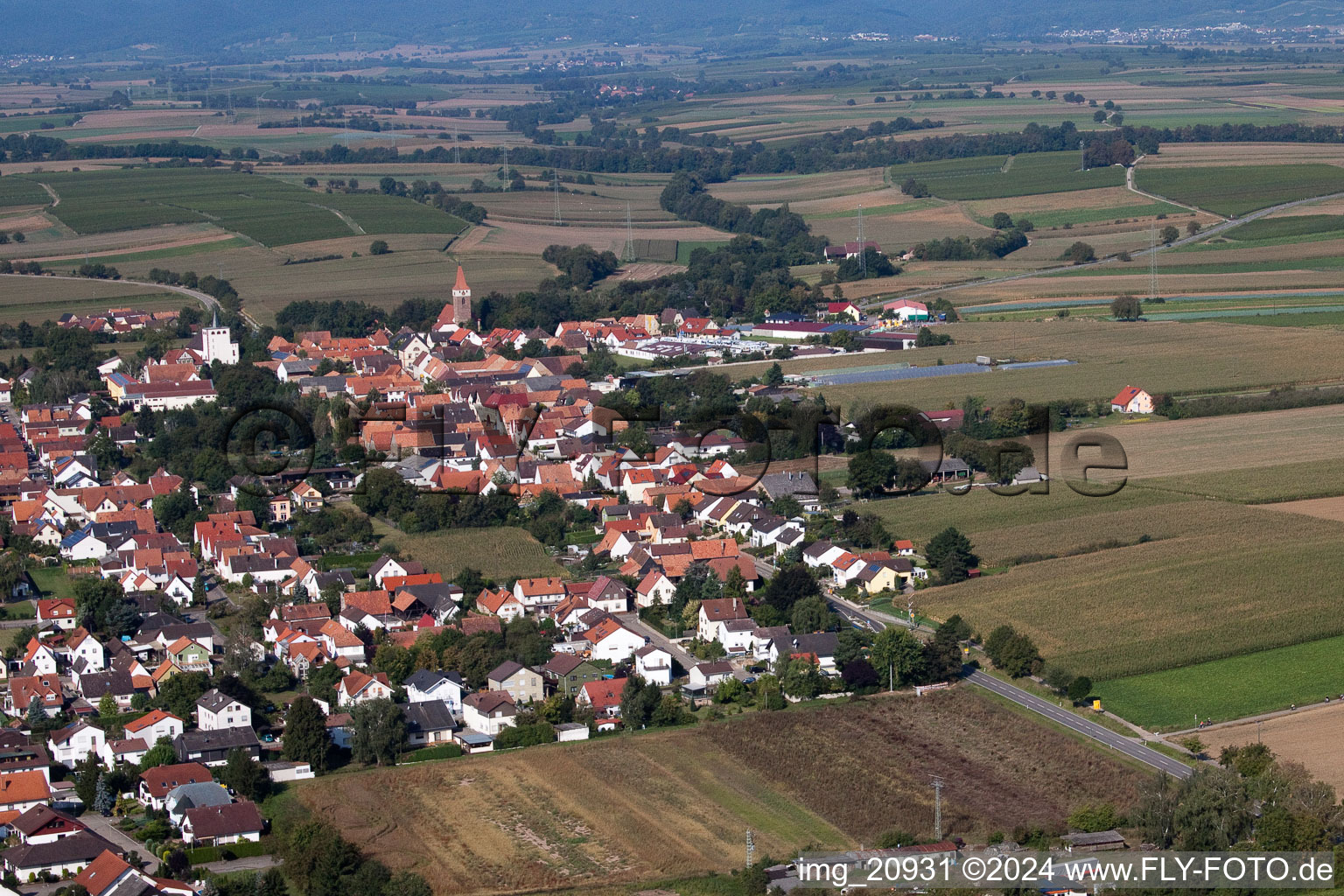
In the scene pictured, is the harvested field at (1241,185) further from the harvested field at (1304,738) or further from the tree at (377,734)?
the tree at (377,734)

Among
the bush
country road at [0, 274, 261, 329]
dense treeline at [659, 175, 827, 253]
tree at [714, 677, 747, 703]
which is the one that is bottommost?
the bush

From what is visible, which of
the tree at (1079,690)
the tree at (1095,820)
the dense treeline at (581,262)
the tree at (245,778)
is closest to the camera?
the tree at (1095,820)

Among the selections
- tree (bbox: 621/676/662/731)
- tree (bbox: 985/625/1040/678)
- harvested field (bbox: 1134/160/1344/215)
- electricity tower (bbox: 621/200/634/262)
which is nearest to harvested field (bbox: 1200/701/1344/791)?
tree (bbox: 985/625/1040/678)

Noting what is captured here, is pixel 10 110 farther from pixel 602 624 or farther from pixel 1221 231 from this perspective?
pixel 602 624

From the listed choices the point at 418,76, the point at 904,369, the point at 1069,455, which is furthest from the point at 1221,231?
the point at 418,76

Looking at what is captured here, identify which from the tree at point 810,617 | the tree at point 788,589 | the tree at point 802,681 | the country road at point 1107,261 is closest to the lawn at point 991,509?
the tree at point 788,589

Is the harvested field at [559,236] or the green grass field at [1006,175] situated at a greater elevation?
the green grass field at [1006,175]

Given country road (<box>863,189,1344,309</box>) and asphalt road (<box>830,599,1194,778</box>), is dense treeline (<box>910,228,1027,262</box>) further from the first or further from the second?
asphalt road (<box>830,599,1194,778</box>)
